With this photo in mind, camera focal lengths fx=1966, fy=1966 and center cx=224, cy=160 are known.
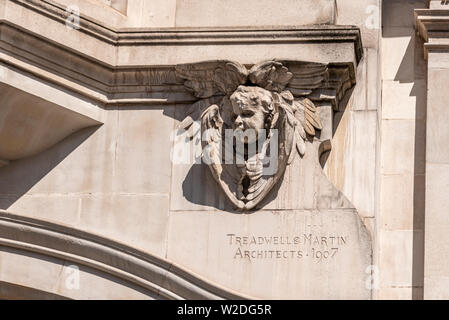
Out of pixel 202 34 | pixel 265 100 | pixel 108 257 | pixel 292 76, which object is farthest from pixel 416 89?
pixel 108 257

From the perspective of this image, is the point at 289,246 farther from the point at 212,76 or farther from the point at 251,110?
the point at 212,76

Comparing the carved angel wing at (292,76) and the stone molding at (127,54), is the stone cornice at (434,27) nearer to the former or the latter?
the stone molding at (127,54)

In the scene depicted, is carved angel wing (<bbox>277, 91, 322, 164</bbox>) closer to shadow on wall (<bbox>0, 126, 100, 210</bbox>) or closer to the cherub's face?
the cherub's face

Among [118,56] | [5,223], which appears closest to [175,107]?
[118,56]

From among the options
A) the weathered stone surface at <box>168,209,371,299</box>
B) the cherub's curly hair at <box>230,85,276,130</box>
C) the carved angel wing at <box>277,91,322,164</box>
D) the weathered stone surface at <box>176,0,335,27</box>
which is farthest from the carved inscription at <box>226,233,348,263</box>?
the weathered stone surface at <box>176,0,335,27</box>

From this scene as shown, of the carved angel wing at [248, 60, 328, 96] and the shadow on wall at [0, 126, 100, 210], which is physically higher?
the carved angel wing at [248, 60, 328, 96]

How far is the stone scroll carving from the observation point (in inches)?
639

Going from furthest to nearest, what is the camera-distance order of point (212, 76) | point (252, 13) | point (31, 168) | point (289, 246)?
point (252, 13), point (31, 168), point (212, 76), point (289, 246)

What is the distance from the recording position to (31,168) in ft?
55.1

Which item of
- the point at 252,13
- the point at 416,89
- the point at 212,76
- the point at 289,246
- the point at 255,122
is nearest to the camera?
the point at 289,246

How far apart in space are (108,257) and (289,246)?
4.94ft

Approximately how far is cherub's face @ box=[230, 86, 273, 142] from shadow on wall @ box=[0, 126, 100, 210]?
132cm

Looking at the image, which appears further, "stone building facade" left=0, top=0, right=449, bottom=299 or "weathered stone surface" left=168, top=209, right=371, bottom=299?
"stone building facade" left=0, top=0, right=449, bottom=299

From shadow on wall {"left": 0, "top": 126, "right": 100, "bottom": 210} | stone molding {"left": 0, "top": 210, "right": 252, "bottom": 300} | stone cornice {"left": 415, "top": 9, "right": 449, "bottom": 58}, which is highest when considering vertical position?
stone cornice {"left": 415, "top": 9, "right": 449, "bottom": 58}
